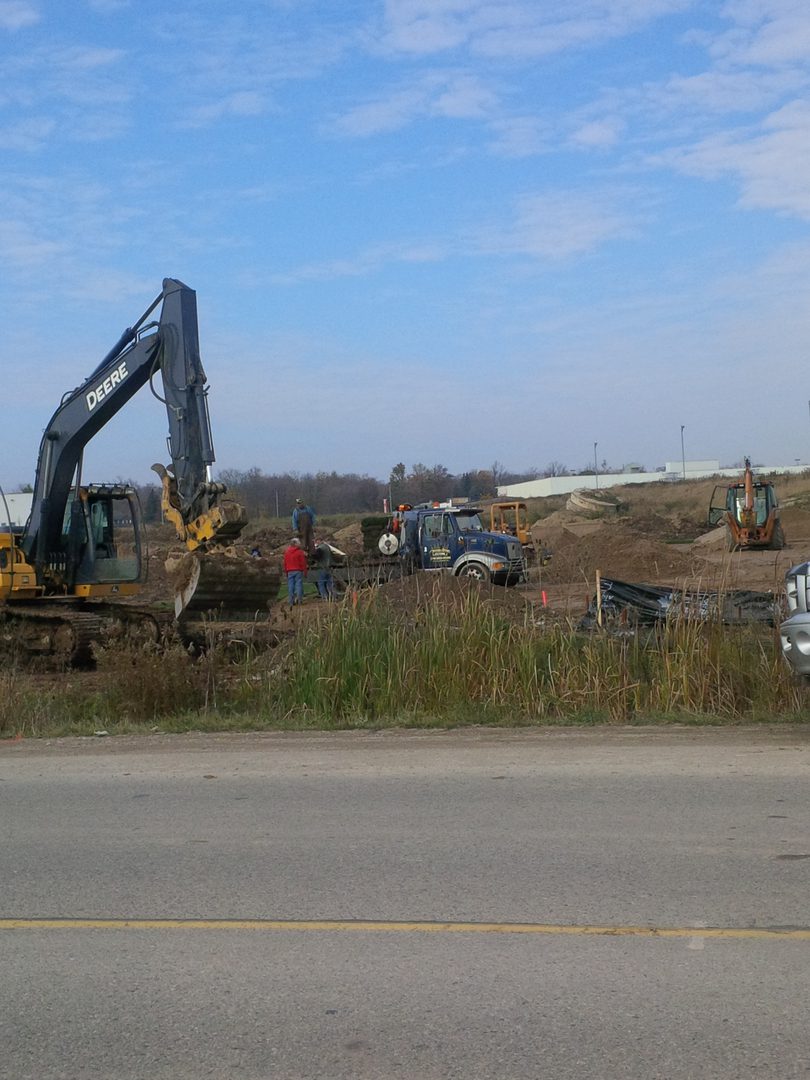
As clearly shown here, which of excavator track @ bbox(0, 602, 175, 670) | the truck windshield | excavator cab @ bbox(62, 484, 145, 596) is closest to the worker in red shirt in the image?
excavator cab @ bbox(62, 484, 145, 596)

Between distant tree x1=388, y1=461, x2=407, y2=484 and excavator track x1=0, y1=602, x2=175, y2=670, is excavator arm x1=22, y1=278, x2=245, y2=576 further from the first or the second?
distant tree x1=388, y1=461, x2=407, y2=484

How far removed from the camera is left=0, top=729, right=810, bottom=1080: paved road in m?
4.51

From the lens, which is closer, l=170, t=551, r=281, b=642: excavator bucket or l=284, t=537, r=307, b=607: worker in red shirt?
l=170, t=551, r=281, b=642: excavator bucket

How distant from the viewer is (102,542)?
65.9 feet

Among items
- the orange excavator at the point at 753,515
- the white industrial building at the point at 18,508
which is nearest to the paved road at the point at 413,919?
the white industrial building at the point at 18,508

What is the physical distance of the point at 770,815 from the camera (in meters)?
7.71

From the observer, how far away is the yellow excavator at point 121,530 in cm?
1775

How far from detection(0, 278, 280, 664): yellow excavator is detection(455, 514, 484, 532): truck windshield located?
12.3m

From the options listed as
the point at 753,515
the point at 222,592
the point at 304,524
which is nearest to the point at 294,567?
the point at 304,524

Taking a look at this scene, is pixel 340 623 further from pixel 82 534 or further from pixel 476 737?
pixel 82 534

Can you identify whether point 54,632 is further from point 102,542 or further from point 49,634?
point 102,542

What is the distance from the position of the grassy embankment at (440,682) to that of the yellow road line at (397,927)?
603cm

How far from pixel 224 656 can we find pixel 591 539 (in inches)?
997

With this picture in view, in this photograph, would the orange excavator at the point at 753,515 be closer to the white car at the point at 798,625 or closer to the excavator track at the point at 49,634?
the excavator track at the point at 49,634
